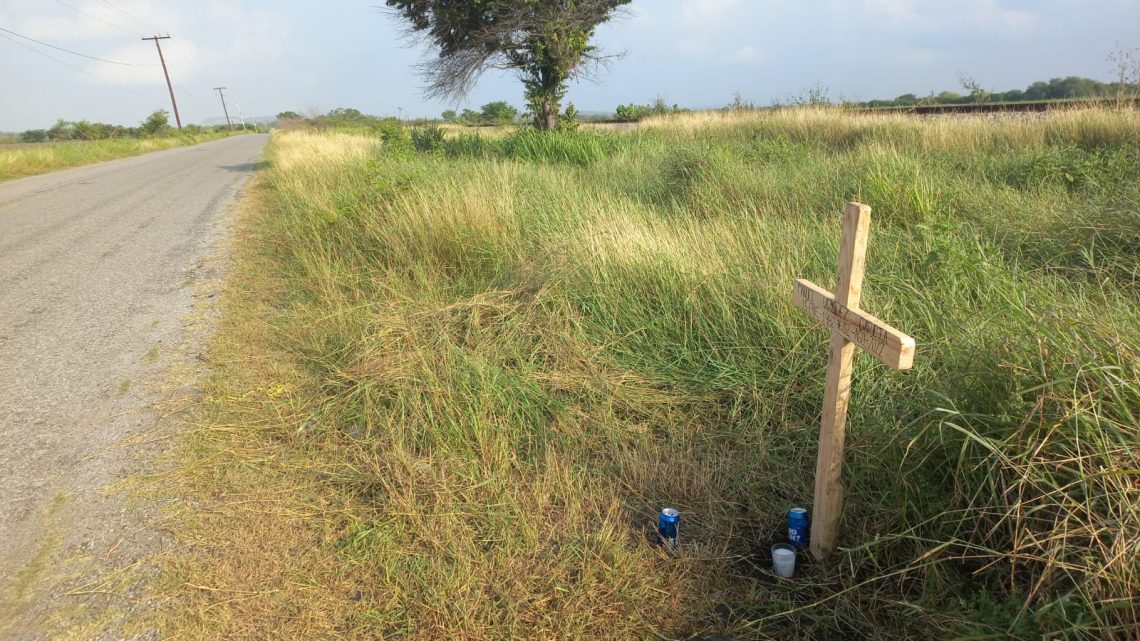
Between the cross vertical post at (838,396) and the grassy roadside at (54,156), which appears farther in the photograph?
the grassy roadside at (54,156)

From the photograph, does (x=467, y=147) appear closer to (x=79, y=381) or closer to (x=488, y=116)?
(x=79, y=381)

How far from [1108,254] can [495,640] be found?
4.29 metres

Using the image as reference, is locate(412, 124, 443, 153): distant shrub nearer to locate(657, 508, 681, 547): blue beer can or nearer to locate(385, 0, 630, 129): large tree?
locate(385, 0, 630, 129): large tree

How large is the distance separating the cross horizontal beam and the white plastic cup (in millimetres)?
776

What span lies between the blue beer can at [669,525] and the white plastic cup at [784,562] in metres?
0.35

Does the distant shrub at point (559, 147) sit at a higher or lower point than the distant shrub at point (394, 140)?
lower

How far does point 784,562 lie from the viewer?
6.98ft

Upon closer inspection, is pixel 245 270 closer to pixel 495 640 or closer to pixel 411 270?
pixel 411 270

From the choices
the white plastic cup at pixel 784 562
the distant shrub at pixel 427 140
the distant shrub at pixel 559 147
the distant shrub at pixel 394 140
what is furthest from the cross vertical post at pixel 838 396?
the distant shrub at pixel 427 140

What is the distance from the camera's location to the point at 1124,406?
1.60 meters

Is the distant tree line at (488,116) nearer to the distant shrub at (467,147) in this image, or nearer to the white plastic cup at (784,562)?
the distant shrub at (467,147)

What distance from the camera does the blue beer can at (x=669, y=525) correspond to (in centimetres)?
228

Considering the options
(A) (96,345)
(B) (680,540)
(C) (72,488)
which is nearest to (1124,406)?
(B) (680,540)

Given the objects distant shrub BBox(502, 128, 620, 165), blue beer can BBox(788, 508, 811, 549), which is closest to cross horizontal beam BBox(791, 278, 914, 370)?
blue beer can BBox(788, 508, 811, 549)
